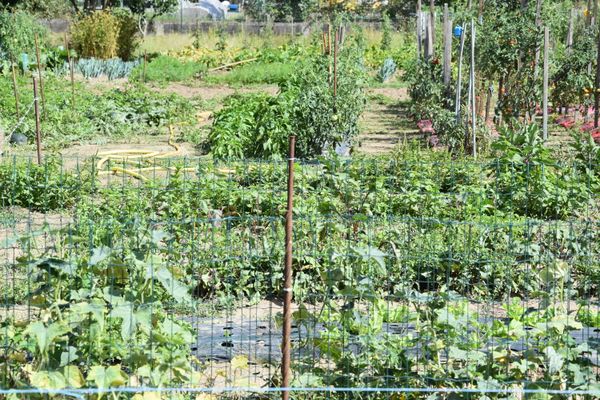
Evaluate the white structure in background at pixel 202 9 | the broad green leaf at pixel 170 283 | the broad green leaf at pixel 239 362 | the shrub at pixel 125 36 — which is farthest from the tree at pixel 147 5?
the broad green leaf at pixel 170 283

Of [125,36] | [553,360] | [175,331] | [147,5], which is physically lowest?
[553,360]

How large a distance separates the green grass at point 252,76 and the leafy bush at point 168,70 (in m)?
0.48

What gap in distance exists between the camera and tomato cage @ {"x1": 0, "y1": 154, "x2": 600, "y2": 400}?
456 cm

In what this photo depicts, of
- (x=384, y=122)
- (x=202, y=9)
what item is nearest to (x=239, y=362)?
(x=384, y=122)

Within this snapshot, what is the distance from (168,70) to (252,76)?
1806 millimetres

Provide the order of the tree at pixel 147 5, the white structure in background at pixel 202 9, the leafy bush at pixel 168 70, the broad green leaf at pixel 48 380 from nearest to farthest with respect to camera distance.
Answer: the broad green leaf at pixel 48 380 < the leafy bush at pixel 168 70 < the tree at pixel 147 5 < the white structure in background at pixel 202 9

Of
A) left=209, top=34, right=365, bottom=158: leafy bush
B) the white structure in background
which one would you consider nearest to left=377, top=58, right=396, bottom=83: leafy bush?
left=209, top=34, right=365, bottom=158: leafy bush

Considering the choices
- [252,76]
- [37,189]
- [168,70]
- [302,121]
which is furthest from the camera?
[168,70]

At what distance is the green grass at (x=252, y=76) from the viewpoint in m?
21.0

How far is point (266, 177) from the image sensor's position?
913 centimetres

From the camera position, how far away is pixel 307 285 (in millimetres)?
6832

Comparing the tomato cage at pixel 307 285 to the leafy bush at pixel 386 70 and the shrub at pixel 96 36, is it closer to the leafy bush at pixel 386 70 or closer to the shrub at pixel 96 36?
the leafy bush at pixel 386 70

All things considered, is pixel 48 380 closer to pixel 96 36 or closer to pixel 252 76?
pixel 252 76

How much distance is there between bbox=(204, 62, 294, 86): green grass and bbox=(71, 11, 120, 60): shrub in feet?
9.16
